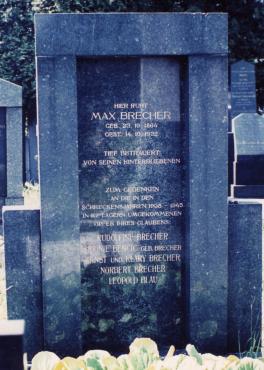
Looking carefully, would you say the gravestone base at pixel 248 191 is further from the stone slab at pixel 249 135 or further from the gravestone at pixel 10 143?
the gravestone at pixel 10 143

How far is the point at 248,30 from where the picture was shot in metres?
17.9

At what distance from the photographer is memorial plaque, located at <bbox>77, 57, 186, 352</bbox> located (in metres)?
3.60

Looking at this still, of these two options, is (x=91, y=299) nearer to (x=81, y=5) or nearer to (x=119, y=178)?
(x=119, y=178)

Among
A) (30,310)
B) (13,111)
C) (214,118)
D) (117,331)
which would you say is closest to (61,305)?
(30,310)

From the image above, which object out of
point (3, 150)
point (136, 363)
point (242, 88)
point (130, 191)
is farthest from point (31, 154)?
point (136, 363)

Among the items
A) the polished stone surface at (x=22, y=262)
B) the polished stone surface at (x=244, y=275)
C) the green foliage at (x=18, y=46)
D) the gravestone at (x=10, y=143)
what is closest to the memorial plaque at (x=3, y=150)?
the gravestone at (x=10, y=143)

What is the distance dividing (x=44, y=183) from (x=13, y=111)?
596 cm

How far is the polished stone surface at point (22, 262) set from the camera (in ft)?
11.5

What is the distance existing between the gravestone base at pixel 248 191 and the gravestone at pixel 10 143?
479 centimetres

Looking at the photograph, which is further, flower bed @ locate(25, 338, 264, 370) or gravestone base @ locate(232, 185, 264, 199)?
gravestone base @ locate(232, 185, 264, 199)

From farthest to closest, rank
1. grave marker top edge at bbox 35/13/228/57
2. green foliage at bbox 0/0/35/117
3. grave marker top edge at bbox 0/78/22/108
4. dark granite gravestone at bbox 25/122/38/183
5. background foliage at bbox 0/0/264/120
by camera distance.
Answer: green foliage at bbox 0/0/35/117 < dark granite gravestone at bbox 25/122/38/183 < background foliage at bbox 0/0/264/120 < grave marker top edge at bbox 0/78/22/108 < grave marker top edge at bbox 35/13/228/57

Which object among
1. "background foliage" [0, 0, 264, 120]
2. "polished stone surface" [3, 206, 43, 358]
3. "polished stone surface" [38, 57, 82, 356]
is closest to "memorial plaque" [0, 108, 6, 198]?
"polished stone surface" [3, 206, 43, 358]

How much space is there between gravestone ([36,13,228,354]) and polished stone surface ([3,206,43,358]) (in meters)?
0.07

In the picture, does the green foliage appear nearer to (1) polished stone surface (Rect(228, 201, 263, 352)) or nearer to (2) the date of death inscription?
(2) the date of death inscription
